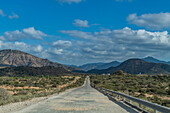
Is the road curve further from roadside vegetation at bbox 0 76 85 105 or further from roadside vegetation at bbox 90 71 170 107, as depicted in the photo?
roadside vegetation at bbox 90 71 170 107

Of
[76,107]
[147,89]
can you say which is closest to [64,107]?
[76,107]

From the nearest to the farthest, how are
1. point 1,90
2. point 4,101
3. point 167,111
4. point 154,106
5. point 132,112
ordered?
point 167,111 < point 154,106 < point 132,112 < point 4,101 < point 1,90

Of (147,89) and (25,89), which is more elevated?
(147,89)

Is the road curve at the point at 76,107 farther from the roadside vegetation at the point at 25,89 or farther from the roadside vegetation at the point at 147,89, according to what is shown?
the roadside vegetation at the point at 147,89

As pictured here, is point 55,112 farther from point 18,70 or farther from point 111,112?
point 18,70

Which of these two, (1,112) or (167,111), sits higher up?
(167,111)

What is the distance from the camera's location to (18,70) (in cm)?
14025

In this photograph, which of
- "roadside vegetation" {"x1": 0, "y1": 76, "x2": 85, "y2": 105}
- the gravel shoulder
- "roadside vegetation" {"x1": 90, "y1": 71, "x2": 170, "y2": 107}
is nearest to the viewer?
the gravel shoulder

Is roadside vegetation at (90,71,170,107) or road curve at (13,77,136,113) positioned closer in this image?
road curve at (13,77,136,113)

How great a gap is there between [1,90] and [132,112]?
10.6 metres

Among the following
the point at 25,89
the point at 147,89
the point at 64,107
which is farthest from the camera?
the point at 25,89

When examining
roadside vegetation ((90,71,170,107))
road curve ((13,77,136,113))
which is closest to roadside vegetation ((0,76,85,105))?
road curve ((13,77,136,113))

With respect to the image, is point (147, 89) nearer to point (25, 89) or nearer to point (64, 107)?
point (25, 89)

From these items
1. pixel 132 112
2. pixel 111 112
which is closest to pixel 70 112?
pixel 111 112
